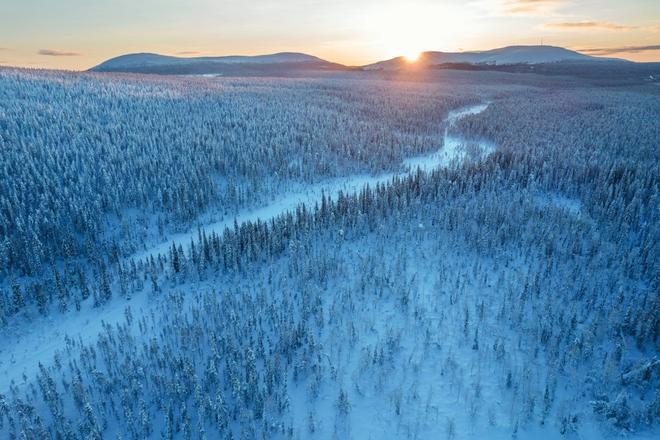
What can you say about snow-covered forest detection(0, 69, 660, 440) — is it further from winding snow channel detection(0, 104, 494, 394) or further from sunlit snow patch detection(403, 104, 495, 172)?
sunlit snow patch detection(403, 104, 495, 172)

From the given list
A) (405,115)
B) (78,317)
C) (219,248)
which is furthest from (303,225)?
(405,115)

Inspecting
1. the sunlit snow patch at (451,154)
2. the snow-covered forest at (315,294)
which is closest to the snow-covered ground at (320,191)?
the sunlit snow patch at (451,154)

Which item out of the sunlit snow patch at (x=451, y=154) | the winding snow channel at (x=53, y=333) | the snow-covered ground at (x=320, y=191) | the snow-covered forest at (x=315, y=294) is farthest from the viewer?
the sunlit snow patch at (x=451, y=154)

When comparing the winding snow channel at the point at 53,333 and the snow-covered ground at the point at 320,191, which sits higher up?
the snow-covered ground at the point at 320,191

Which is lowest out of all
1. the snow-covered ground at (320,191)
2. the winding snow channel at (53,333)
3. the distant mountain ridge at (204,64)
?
the winding snow channel at (53,333)

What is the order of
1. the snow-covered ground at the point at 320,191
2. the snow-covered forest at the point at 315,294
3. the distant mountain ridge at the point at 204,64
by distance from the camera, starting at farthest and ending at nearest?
the distant mountain ridge at the point at 204,64 < the snow-covered ground at the point at 320,191 < the snow-covered forest at the point at 315,294

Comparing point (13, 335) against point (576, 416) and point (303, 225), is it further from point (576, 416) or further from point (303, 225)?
point (576, 416)

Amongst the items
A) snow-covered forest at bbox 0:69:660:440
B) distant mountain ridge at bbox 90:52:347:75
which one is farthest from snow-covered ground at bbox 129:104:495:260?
distant mountain ridge at bbox 90:52:347:75

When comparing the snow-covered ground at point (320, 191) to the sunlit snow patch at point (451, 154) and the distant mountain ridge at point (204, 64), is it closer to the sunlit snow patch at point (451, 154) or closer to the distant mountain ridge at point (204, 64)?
the sunlit snow patch at point (451, 154)
